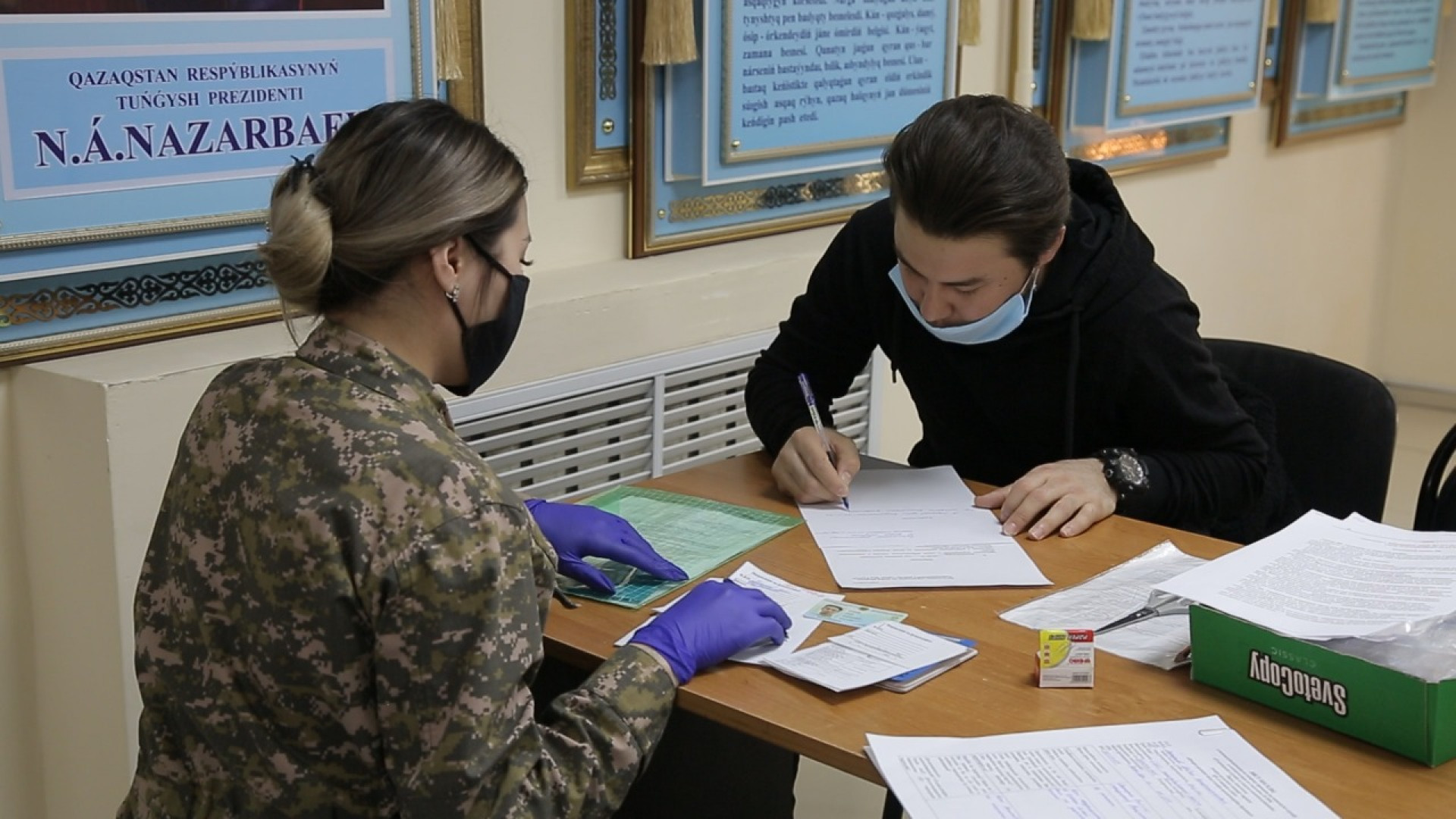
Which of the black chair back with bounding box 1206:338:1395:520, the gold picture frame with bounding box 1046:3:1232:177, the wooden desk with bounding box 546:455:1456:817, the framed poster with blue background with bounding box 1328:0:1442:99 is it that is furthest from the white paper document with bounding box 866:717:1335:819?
the framed poster with blue background with bounding box 1328:0:1442:99

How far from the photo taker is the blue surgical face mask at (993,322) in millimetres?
1843

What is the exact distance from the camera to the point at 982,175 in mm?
1690

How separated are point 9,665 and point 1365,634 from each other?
5.44 feet

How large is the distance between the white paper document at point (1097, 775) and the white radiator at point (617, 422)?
1.17m

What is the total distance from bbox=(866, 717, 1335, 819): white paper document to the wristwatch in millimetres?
556

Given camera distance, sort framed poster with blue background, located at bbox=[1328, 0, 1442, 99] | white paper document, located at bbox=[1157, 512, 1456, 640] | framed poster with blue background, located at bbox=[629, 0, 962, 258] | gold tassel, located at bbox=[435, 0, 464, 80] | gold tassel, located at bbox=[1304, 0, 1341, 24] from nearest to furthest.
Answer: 1. white paper document, located at bbox=[1157, 512, 1456, 640]
2. gold tassel, located at bbox=[435, 0, 464, 80]
3. framed poster with blue background, located at bbox=[629, 0, 962, 258]
4. gold tassel, located at bbox=[1304, 0, 1341, 24]
5. framed poster with blue background, located at bbox=[1328, 0, 1442, 99]

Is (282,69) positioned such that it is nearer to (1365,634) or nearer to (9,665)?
(9,665)

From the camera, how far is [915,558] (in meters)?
1.66

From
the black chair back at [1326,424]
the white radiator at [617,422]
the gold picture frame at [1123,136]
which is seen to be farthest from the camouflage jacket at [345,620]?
the gold picture frame at [1123,136]

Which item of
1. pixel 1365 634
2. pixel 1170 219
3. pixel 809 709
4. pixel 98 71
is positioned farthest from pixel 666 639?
pixel 1170 219

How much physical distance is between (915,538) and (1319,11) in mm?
3194

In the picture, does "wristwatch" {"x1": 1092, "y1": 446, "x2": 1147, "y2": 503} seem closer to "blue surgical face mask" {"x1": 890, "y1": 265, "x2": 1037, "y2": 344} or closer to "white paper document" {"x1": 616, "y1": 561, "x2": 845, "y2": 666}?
"blue surgical face mask" {"x1": 890, "y1": 265, "x2": 1037, "y2": 344}

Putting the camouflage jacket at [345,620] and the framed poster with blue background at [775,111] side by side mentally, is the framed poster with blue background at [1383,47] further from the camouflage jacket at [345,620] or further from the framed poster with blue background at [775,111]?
the camouflage jacket at [345,620]

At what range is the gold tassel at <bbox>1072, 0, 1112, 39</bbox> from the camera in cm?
342
